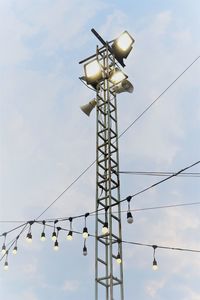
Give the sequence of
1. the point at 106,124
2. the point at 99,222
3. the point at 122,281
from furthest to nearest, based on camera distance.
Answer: the point at 106,124, the point at 99,222, the point at 122,281

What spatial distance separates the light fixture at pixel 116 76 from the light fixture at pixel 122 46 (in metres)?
0.46

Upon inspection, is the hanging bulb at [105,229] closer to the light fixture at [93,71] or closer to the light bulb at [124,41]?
the light fixture at [93,71]

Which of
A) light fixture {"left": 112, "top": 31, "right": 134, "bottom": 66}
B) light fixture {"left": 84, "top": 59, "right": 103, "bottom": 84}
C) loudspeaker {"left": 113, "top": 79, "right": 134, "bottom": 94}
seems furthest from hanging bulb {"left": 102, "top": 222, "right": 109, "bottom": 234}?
light fixture {"left": 112, "top": 31, "right": 134, "bottom": 66}

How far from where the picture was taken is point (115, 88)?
8297mm

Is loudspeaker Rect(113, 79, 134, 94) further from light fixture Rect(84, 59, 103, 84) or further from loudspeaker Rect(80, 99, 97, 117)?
loudspeaker Rect(80, 99, 97, 117)

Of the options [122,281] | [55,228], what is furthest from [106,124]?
[122,281]

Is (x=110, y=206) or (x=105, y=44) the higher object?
Result: (x=105, y=44)

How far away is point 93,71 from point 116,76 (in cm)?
47

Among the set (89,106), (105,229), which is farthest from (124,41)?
(105,229)

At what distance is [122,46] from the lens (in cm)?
838

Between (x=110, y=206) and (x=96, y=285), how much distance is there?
1.21 meters

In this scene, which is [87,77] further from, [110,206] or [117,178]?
[110,206]

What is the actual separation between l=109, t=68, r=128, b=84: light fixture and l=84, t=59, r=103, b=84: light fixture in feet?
0.75

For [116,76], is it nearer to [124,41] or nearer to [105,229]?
[124,41]
